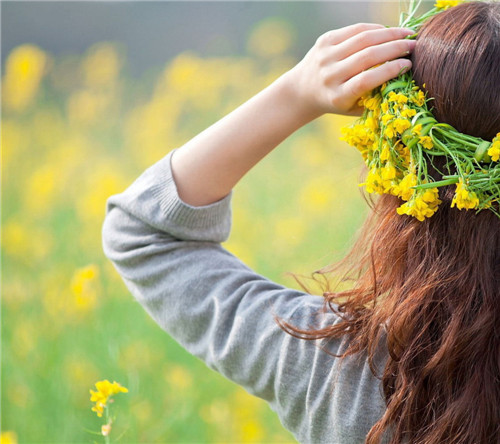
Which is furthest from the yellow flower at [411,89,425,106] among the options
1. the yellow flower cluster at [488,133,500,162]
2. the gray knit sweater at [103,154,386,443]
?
the gray knit sweater at [103,154,386,443]

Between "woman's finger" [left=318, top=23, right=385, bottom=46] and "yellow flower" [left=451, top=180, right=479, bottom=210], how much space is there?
10.3 inches

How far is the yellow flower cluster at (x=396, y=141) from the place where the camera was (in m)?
0.86

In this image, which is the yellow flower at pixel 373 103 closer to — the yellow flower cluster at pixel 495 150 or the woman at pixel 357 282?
the woman at pixel 357 282

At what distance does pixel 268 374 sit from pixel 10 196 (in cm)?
272

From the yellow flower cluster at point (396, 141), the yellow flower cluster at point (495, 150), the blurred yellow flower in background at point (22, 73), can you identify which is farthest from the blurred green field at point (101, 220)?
the yellow flower cluster at point (495, 150)

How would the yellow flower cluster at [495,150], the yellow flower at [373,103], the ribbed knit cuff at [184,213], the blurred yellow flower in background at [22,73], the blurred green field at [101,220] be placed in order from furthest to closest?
the blurred yellow flower in background at [22,73] → the blurred green field at [101,220] → the ribbed knit cuff at [184,213] → the yellow flower at [373,103] → the yellow flower cluster at [495,150]

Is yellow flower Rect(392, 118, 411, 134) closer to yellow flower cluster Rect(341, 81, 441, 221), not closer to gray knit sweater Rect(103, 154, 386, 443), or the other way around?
yellow flower cluster Rect(341, 81, 441, 221)

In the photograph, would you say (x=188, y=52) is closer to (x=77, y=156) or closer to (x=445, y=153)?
(x=77, y=156)

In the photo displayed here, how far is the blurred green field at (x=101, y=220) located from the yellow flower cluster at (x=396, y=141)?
0.34m

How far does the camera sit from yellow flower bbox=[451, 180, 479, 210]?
83 cm

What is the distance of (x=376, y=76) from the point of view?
890 mm

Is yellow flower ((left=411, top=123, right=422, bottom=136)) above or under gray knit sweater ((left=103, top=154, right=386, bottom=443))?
above

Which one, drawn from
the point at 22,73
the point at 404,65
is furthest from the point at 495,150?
the point at 22,73

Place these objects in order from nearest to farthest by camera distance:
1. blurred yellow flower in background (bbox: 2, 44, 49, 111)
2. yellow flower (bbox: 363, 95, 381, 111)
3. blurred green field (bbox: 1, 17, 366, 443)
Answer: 1. yellow flower (bbox: 363, 95, 381, 111)
2. blurred green field (bbox: 1, 17, 366, 443)
3. blurred yellow flower in background (bbox: 2, 44, 49, 111)
